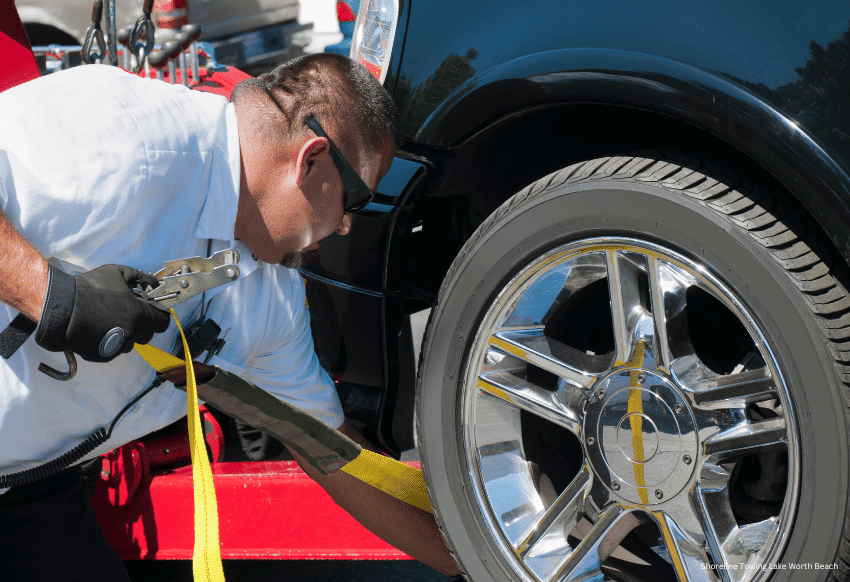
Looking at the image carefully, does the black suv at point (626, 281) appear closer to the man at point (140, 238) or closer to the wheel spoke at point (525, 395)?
the wheel spoke at point (525, 395)

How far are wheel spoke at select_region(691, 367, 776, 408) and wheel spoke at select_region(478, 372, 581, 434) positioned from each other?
273 millimetres

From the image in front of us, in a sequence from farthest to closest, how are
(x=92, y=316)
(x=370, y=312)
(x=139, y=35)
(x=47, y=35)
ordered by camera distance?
(x=47, y=35)
(x=139, y=35)
(x=370, y=312)
(x=92, y=316)

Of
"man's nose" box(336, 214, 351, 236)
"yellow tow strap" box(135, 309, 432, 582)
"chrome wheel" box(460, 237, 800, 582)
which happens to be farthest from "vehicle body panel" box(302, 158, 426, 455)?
"chrome wheel" box(460, 237, 800, 582)

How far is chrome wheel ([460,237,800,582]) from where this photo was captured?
1396mm

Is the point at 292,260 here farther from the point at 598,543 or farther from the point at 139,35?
the point at 139,35

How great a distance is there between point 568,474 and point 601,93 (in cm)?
82

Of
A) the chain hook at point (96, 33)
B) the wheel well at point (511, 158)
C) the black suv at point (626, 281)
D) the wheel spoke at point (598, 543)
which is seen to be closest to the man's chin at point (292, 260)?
the black suv at point (626, 281)

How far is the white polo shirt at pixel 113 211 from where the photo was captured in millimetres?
1406

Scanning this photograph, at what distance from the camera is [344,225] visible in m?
1.74

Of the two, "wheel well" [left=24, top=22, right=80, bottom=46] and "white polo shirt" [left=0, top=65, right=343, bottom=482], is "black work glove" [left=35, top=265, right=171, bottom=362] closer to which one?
"white polo shirt" [left=0, top=65, right=343, bottom=482]

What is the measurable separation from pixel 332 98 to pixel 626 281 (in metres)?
0.66

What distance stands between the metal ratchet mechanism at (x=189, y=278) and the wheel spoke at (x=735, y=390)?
2.72 ft

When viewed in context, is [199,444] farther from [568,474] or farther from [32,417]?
[568,474]

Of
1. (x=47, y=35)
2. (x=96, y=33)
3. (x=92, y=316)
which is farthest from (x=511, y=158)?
(x=47, y=35)
